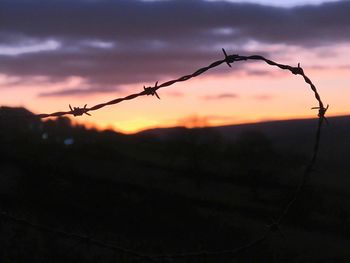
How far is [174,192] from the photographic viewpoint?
46.7 ft

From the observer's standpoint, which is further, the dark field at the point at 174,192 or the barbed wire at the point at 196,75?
the dark field at the point at 174,192

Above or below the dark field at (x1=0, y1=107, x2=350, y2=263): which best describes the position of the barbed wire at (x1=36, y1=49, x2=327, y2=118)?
above

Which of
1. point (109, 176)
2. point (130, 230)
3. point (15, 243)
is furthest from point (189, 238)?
point (109, 176)

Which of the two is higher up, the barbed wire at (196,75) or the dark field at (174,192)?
the barbed wire at (196,75)

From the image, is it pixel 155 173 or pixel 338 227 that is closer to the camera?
pixel 338 227

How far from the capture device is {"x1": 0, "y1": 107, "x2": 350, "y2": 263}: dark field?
10.1 meters

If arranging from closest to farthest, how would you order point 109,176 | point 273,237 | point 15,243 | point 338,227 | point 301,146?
point 15,243
point 273,237
point 338,227
point 109,176
point 301,146

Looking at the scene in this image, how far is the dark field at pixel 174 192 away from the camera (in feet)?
33.0

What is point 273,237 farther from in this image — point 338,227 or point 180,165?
point 180,165

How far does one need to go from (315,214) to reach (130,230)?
12.8ft

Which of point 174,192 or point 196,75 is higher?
point 196,75

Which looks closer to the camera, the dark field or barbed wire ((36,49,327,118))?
barbed wire ((36,49,327,118))

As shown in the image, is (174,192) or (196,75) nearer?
(196,75)

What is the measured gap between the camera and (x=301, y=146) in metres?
15.9
